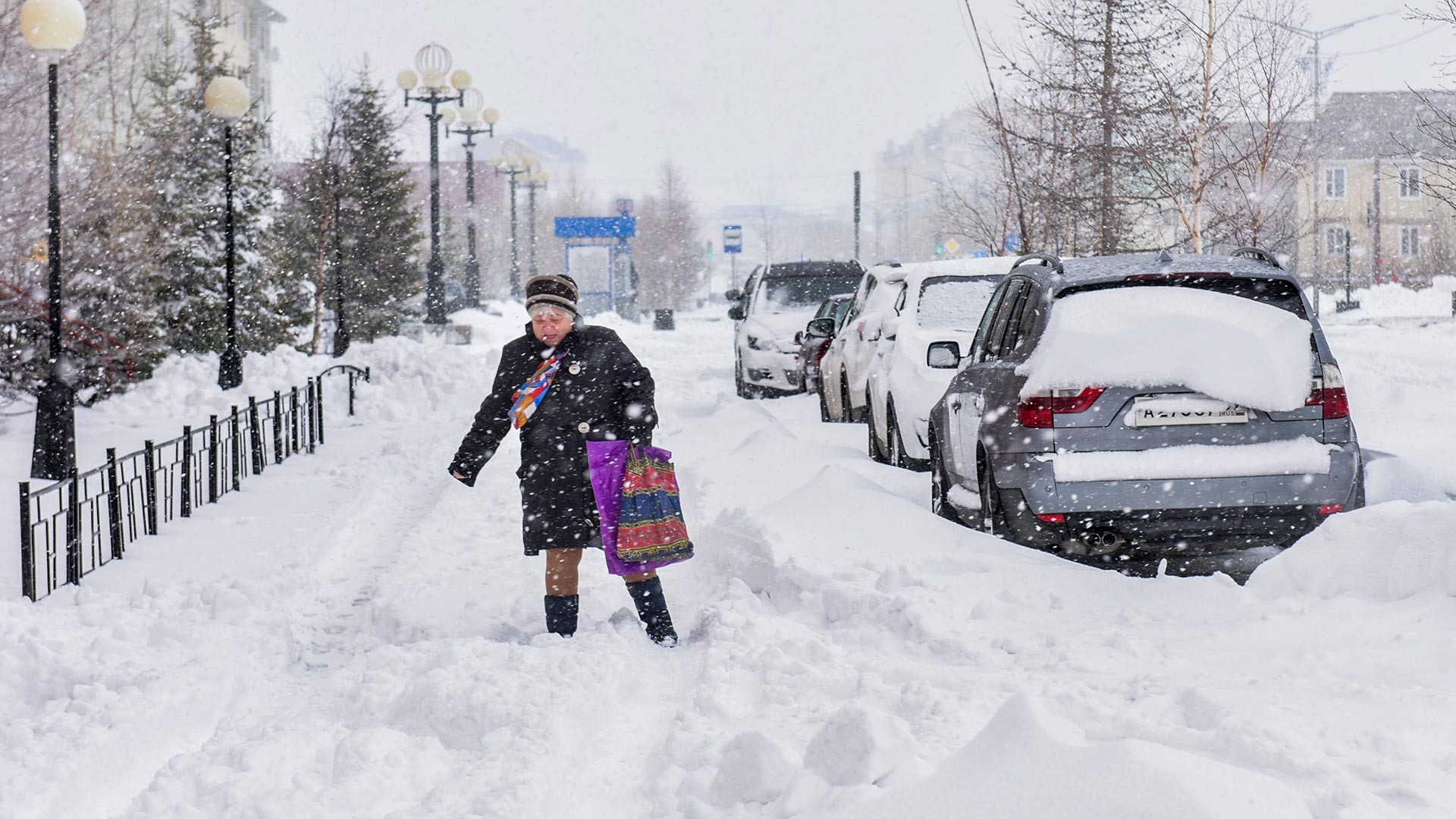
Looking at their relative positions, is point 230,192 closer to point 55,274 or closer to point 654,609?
point 55,274

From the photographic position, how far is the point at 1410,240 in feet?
230

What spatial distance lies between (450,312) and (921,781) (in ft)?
119

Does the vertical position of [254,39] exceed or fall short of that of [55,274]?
it exceeds it

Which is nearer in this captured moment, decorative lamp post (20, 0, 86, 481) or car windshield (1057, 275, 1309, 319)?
car windshield (1057, 275, 1309, 319)

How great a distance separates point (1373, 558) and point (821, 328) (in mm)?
9554

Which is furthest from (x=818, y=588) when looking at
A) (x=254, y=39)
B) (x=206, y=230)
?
(x=254, y=39)

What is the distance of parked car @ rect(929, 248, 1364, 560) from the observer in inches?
255

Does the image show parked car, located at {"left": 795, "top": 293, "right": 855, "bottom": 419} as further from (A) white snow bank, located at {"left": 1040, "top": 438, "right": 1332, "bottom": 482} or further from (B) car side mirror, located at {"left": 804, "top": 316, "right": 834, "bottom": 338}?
(A) white snow bank, located at {"left": 1040, "top": 438, "right": 1332, "bottom": 482}

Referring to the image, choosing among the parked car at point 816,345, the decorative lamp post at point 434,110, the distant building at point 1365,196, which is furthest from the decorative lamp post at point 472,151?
the distant building at point 1365,196

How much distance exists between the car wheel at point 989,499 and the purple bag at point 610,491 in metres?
1.78

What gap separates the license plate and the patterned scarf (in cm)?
261

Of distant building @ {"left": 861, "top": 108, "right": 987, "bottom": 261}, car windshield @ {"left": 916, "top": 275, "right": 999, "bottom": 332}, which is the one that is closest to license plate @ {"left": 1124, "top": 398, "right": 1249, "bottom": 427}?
car windshield @ {"left": 916, "top": 275, "right": 999, "bottom": 332}

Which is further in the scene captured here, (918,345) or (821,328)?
(821,328)

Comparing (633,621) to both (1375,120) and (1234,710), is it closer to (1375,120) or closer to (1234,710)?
(1234,710)
